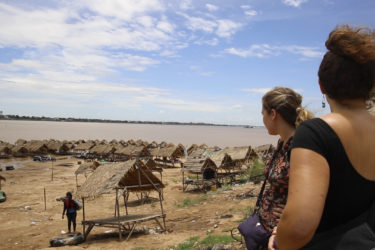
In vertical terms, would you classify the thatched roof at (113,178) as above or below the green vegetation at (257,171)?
above

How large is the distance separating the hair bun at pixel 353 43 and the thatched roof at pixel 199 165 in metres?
19.9

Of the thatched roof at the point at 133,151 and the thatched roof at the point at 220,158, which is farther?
the thatched roof at the point at 133,151

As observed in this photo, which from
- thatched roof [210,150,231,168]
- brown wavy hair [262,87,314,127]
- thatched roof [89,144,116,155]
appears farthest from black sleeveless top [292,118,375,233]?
thatched roof [89,144,116,155]

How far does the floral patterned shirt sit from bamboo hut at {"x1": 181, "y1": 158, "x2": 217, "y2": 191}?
18.6 meters

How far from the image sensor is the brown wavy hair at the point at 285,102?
7.20 ft

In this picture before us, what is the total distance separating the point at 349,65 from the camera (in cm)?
139

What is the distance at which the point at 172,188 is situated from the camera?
72.7ft

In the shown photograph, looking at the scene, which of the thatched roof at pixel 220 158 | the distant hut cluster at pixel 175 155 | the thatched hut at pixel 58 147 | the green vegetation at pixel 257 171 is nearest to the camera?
the green vegetation at pixel 257 171

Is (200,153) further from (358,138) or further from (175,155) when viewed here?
(358,138)

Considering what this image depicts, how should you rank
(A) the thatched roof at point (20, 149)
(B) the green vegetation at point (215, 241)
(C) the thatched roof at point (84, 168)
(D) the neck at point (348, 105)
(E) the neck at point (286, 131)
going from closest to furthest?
(D) the neck at point (348, 105), (E) the neck at point (286, 131), (B) the green vegetation at point (215, 241), (C) the thatched roof at point (84, 168), (A) the thatched roof at point (20, 149)

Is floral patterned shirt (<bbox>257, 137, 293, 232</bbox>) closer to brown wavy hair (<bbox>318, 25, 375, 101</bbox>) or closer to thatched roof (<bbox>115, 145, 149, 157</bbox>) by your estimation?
brown wavy hair (<bbox>318, 25, 375, 101</bbox>)

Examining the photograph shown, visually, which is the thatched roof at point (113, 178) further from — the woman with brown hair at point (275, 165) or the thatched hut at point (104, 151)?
the thatched hut at point (104, 151)

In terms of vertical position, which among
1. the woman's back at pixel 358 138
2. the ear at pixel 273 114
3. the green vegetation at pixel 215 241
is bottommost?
the green vegetation at pixel 215 241

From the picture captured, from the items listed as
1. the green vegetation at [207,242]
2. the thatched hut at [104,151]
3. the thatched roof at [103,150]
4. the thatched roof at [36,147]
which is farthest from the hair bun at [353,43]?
the thatched roof at [36,147]
